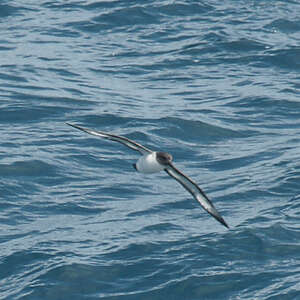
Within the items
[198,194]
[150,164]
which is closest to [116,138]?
[150,164]

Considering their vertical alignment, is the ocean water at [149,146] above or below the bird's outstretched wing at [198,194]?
below

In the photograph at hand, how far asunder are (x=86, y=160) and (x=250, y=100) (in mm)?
5693

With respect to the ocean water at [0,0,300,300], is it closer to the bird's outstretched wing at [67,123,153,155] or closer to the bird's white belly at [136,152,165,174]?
the bird's white belly at [136,152,165,174]

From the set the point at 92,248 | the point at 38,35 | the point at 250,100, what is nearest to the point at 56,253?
the point at 92,248

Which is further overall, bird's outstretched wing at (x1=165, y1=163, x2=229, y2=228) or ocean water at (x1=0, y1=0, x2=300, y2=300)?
ocean water at (x1=0, y1=0, x2=300, y2=300)

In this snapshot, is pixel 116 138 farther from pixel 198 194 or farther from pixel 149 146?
pixel 149 146

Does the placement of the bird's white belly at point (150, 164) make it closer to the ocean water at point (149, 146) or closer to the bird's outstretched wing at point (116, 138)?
the bird's outstretched wing at point (116, 138)

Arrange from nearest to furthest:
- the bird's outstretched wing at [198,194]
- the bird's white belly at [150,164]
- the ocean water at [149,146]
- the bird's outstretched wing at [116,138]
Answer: the bird's outstretched wing at [116,138]
the bird's white belly at [150,164]
the bird's outstretched wing at [198,194]
the ocean water at [149,146]

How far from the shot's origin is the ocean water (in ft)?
48.4

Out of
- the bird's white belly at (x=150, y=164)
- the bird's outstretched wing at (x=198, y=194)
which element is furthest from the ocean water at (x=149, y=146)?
the bird's white belly at (x=150, y=164)

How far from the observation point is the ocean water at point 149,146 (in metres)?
14.8

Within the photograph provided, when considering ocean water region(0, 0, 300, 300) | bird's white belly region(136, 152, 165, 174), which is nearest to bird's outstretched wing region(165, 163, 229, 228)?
bird's white belly region(136, 152, 165, 174)

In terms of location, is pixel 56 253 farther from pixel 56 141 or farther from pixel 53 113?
pixel 53 113

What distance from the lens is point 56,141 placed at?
811 inches
